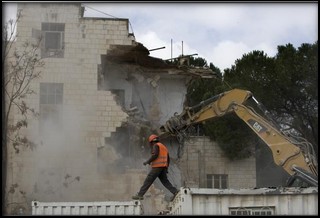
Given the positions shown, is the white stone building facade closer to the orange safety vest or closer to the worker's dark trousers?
the worker's dark trousers

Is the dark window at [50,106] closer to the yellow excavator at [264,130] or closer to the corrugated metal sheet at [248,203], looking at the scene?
the yellow excavator at [264,130]

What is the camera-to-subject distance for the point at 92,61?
22.7 metres

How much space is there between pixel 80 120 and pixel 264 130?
20.7 feet

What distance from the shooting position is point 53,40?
22547 mm

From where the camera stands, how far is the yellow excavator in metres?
17.7

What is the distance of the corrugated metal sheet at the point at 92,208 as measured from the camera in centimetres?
1330

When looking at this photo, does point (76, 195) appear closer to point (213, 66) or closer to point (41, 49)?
point (41, 49)

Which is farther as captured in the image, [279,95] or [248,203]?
[279,95]

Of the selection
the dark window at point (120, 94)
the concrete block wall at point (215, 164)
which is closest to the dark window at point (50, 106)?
the dark window at point (120, 94)

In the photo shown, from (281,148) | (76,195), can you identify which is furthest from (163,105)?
(281,148)

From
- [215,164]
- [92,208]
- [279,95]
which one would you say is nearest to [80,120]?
[215,164]

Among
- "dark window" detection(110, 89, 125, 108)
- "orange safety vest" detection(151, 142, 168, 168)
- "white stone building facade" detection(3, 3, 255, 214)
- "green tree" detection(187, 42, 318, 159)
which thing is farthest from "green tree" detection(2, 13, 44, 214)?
"green tree" detection(187, 42, 318, 159)

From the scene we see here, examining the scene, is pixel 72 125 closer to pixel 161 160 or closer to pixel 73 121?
pixel 73 121

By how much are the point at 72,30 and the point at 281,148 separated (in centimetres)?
841
